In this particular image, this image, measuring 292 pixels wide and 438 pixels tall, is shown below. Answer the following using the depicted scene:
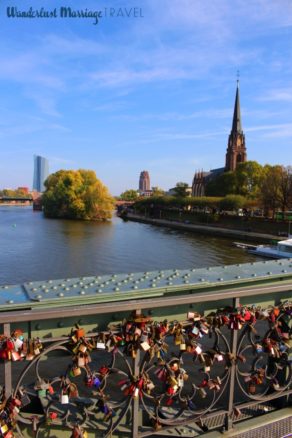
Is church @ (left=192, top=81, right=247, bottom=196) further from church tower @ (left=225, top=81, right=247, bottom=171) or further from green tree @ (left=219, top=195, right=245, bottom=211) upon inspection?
green tree @ (left=219, top=195, right=245, bottom=211)

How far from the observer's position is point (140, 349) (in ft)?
8.52

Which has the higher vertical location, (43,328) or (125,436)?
(43,328)

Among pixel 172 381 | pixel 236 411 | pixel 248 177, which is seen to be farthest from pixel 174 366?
pixel 248 177

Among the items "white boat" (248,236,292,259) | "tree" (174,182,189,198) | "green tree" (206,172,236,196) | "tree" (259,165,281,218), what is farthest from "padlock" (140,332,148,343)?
"tree" (174,182,189,198)

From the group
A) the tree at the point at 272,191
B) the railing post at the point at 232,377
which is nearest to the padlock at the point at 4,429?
the railing post at the point at 232,377

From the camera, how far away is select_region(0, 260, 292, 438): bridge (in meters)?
2.37

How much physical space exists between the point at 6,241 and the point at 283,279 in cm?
4663

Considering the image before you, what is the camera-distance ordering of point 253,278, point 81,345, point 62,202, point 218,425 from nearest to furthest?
point 81,345 < point 218,425 < point 253,278 < point 62,202

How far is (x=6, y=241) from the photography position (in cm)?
4666

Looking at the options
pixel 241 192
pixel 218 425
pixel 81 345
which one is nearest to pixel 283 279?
pixel 218 425

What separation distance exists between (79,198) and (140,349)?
292 ft

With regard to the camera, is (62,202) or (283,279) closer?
(283,279)

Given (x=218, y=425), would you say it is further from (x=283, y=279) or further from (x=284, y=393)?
(x=283, y=279)

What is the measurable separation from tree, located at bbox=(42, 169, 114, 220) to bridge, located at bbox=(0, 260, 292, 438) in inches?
3354
